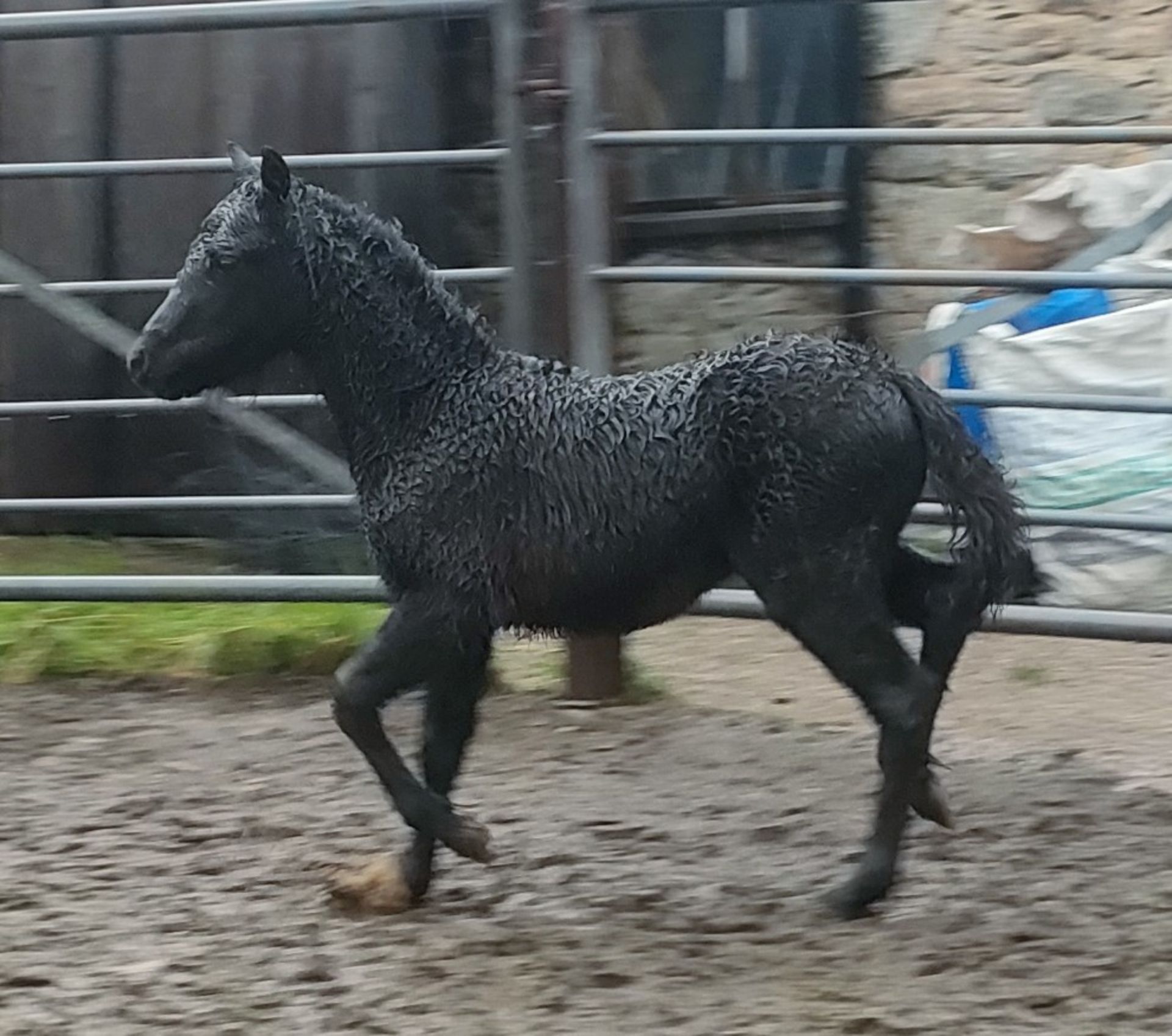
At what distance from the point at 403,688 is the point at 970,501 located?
3.34 ft

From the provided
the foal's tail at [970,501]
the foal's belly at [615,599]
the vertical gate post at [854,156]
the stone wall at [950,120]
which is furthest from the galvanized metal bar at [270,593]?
the vertical gate post at [854,156]

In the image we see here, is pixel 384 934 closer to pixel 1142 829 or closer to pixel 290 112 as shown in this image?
pixel 1142 829

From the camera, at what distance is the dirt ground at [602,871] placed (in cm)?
304

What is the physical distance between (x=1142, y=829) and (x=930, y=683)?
829 mm

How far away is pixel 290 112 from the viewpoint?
620 cm

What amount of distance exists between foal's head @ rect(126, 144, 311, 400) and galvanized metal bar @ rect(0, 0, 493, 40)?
4.05 feet

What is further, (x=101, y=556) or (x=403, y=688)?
(x=101, y=556)

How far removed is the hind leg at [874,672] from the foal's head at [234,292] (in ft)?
3.25

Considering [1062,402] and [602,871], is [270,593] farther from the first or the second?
[1062,402]

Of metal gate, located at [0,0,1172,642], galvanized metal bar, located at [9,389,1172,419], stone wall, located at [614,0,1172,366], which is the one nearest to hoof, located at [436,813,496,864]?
galvanized metal bar, located at [9,389,1172,419]

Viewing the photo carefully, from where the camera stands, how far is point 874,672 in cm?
329

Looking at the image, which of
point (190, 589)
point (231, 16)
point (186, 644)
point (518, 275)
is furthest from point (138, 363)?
point (186, 644)

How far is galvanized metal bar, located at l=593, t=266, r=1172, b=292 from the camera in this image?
13.9 ft

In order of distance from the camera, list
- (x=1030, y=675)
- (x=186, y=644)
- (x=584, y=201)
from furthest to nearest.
→ 1. (x=1030, y=675)
2. (x=186, y=644)
3. (x=584, y=201)
